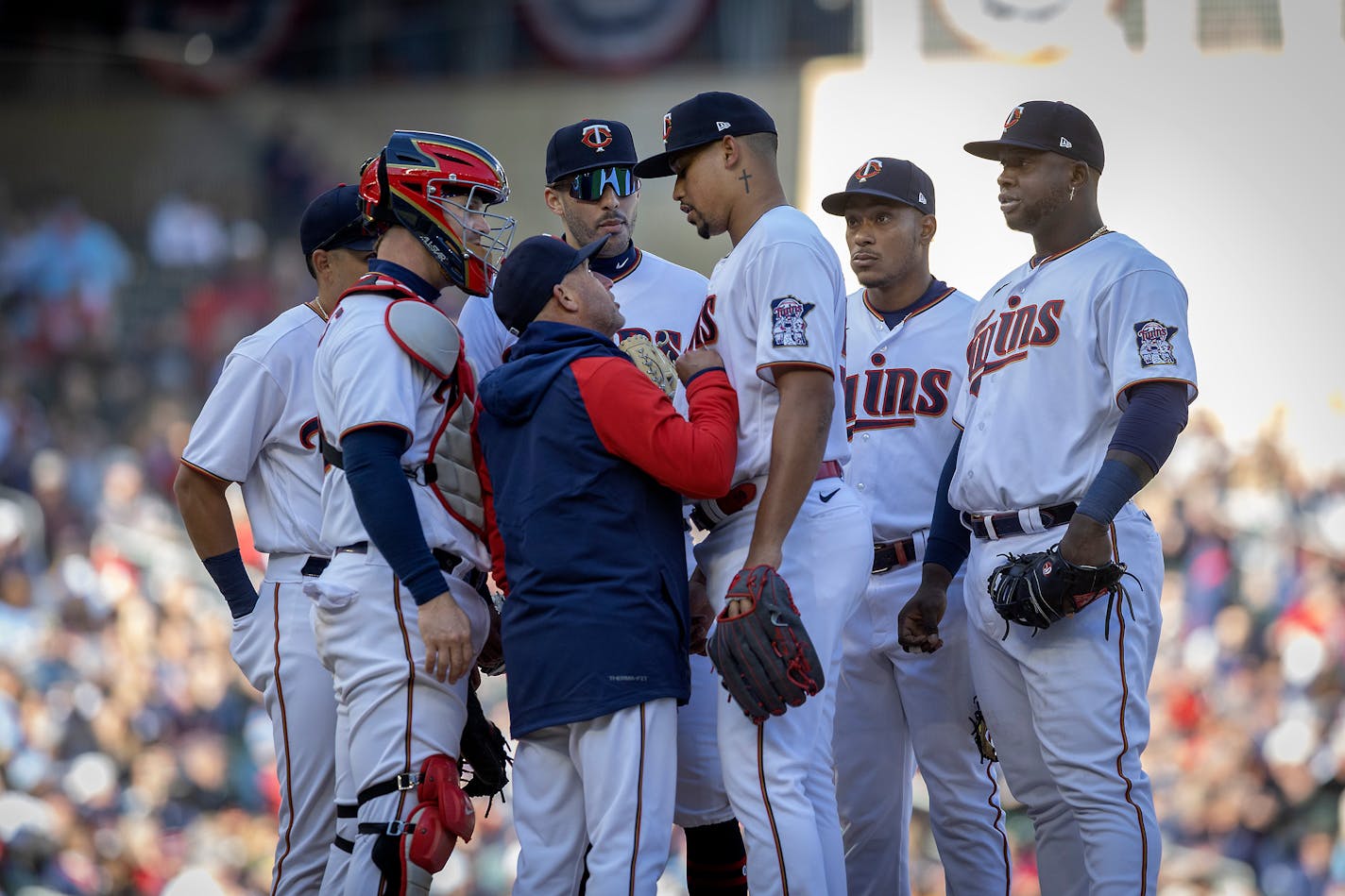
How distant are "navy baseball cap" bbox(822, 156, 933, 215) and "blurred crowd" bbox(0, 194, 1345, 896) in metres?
4.96

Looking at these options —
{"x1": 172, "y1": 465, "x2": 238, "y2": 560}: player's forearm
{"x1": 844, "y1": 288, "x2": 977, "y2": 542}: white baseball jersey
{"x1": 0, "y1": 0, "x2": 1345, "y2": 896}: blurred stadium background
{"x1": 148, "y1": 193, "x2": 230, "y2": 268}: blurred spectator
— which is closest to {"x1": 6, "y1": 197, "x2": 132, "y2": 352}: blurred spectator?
{"x1": 0, "y1": 0, "x2": 1345, "y2": 896}: blurred stadium background

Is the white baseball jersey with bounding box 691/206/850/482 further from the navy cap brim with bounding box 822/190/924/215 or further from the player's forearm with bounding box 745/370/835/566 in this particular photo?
the navy cap brim with bounding box 822/190/924/215

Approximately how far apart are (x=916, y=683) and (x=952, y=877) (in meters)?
0.56

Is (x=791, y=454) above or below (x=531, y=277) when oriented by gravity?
below

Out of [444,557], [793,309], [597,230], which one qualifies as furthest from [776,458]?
[597,230]

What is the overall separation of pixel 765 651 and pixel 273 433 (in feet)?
5.31

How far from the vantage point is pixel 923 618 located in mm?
3881

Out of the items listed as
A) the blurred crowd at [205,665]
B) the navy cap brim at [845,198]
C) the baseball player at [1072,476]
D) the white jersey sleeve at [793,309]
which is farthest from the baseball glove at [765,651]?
the blurred crowd at [205,665]

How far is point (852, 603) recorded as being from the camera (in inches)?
126

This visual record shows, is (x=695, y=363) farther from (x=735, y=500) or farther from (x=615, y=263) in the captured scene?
(x=615, y=263)

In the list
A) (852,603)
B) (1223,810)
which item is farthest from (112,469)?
(852,603)

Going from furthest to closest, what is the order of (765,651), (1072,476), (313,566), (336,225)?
(336,225), (313,566), (1072,476), (765,651)

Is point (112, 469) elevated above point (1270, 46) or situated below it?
below

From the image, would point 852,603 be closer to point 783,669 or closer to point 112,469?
point 783,669
